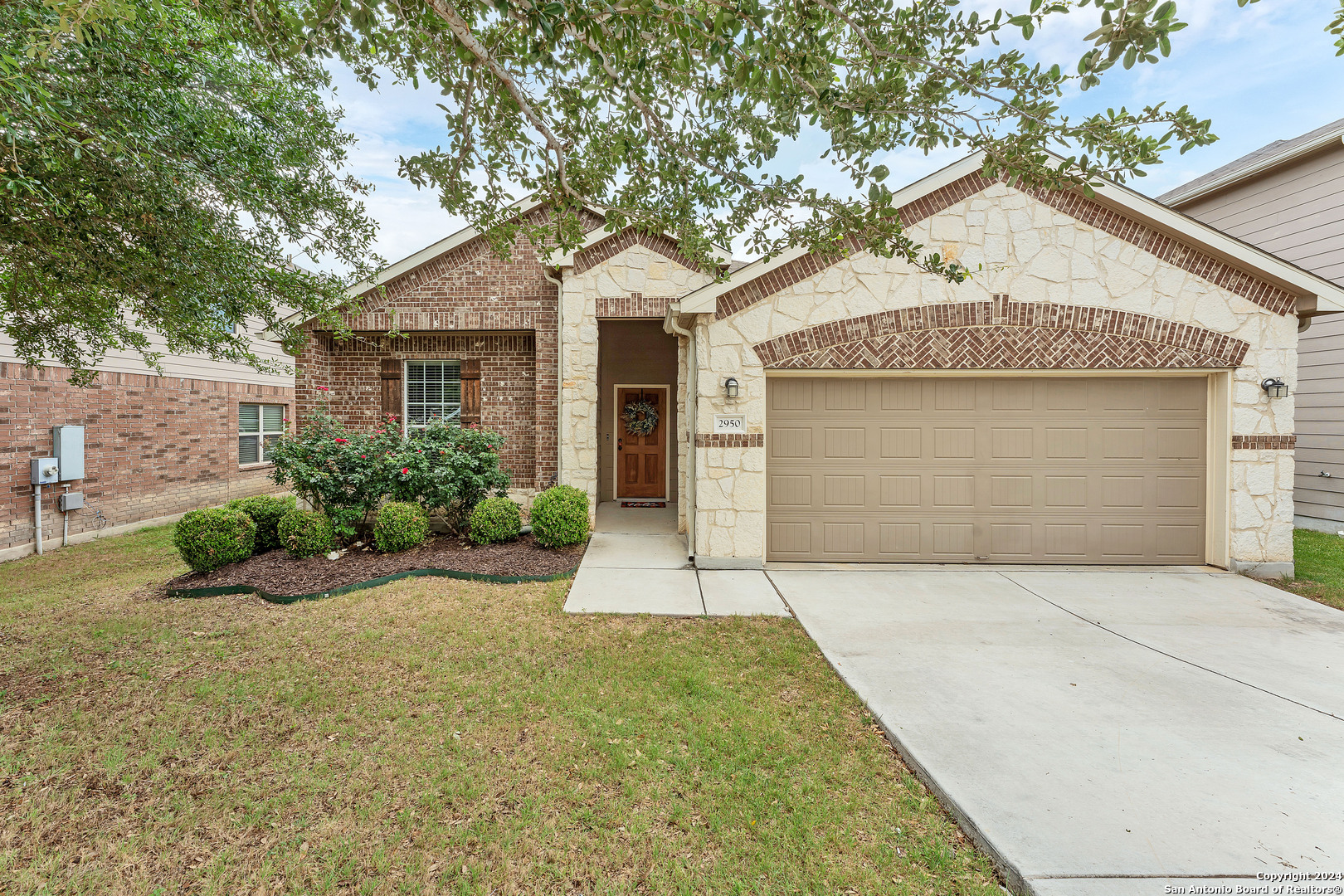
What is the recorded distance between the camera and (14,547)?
7664 mm

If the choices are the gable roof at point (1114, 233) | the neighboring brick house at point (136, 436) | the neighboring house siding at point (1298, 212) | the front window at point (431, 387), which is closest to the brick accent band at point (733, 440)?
the gable roof at point (1114, 233)

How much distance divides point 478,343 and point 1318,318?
13.9m

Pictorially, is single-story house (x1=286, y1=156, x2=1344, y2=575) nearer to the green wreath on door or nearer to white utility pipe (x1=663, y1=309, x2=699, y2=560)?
white utility pipe (x1=663, y1=309, x2=699, y2=560)

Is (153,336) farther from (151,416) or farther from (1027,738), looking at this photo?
(1027,738)

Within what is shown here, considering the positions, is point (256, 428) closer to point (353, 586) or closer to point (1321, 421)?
point (353, 586)

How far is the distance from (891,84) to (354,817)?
4.90m

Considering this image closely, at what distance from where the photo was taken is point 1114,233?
6074 mm

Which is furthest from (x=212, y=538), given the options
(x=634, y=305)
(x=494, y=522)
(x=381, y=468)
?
(x=634, y=305)

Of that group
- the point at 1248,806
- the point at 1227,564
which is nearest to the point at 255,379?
the point at 1248,806

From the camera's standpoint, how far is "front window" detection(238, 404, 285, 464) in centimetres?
1166

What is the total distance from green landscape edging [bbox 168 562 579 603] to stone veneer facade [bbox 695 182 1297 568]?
3923 mm

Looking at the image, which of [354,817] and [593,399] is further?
[593,399]

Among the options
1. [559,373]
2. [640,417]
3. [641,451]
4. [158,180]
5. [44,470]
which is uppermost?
[158,180]

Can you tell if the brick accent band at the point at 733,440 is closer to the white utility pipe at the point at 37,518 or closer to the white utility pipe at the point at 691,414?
the white utility pipe at the point at 691,414
